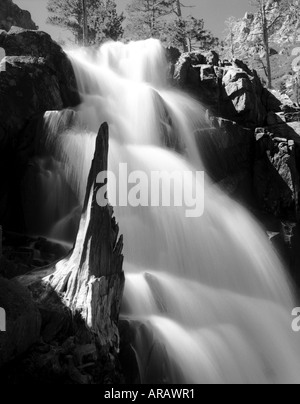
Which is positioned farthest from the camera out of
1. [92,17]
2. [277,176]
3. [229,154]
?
[92,17]

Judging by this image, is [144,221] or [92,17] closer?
[144,221]

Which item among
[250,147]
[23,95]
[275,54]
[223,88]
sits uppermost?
[275,54]

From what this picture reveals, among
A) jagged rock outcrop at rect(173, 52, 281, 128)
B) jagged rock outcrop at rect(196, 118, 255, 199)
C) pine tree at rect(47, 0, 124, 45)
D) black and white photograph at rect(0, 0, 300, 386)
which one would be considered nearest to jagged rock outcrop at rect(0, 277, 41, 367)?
black and white photograph at rect(0, 0, 300, 386)

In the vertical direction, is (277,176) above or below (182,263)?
above

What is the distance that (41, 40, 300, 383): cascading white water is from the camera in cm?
983

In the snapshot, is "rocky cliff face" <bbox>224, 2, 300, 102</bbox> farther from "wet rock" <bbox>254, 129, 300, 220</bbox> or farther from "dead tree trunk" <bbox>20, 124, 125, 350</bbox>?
"dead tree trunk" <bbox>20, 124, 125, 350</bbox>

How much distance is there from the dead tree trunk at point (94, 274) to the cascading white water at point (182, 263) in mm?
964

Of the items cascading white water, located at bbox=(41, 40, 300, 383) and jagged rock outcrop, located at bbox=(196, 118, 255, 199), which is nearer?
cascading white water, located at bbox=(41, 40, 300, 383)

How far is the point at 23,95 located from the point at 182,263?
860cm

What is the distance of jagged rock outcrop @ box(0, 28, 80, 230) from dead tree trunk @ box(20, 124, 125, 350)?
5.41 m

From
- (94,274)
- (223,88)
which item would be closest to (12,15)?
(223,88)

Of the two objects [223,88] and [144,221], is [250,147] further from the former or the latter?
[144,221]

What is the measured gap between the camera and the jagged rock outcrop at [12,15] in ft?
111

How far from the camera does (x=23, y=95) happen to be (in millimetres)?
15234
